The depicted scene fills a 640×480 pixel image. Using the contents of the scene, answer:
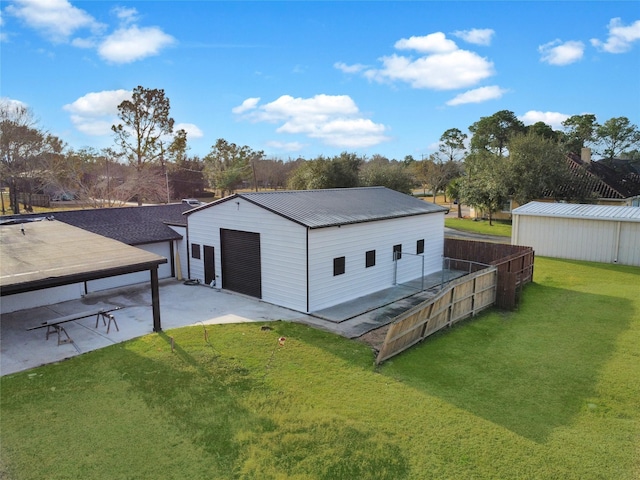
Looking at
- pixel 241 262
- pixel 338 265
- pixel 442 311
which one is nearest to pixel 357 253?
pixel 338 265

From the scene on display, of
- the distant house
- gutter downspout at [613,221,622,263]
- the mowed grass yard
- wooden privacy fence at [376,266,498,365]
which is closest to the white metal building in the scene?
gutter downspout at [613,221,622,263]

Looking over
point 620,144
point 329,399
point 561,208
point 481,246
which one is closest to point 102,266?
point 329,399

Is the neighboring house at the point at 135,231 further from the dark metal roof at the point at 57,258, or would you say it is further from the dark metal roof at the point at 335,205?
the dark metal roof at the point at 57,258

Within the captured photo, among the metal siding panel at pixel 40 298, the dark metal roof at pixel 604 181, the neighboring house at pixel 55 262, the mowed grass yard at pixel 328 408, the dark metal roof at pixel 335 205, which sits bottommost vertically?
the mowed grass yard at pixel 328 408

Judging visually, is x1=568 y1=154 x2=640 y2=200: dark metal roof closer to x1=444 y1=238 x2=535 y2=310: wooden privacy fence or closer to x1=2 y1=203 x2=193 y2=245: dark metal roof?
x1=444 y1=238 x2=535 y2=310: wooden privacy fence

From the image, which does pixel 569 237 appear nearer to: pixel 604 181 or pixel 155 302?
pixel 604 181

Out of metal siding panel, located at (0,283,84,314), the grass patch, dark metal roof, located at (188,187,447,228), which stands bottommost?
metal siding panel, located at (0,283,84,314)

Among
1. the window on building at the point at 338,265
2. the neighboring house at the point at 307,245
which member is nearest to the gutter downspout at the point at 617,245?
the neighboring house at the point at 307,245
